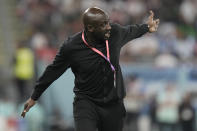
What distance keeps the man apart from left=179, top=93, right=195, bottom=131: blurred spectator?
7.04m

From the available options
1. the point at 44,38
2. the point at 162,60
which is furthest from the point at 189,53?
the point at 44,38

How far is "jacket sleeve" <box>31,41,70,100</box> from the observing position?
756 cm

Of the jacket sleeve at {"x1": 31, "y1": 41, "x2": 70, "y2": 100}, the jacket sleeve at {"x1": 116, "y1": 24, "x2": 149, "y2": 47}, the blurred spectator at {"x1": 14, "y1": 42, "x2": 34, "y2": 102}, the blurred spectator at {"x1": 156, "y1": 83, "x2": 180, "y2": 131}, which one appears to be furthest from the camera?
the blurred spectator at {"x1": 14, "y1": 42, "x2": 34, "y2": 102}

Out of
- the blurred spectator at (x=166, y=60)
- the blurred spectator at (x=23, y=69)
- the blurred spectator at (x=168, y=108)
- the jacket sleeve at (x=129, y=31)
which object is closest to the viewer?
the jacket sleeve at (x=129, y=31)

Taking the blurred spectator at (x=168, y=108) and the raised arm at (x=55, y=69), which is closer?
the raised arm at (x=55, y=69)

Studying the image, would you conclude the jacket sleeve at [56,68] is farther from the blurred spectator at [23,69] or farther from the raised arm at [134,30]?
the blurred spectator at [23,69]

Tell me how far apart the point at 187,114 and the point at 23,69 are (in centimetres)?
408

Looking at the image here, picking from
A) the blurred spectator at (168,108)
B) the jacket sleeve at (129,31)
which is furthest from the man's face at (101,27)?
the blurred spectator at (168,108)

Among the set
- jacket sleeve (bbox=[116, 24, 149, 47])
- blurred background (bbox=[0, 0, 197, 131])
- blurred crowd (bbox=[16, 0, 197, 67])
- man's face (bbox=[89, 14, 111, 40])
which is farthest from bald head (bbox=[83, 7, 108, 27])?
blurred crowd (bbox=[16, 0, 197, 67])

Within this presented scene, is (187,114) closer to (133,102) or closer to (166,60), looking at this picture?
(133,102)

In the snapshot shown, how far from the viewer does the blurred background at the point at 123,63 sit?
49.6ft

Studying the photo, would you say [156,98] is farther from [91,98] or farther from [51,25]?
[91,98]

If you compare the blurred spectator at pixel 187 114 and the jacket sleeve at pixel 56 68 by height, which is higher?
the jacket sleeve at pixel 56 68

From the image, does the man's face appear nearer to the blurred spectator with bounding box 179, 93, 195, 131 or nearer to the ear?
the ear
